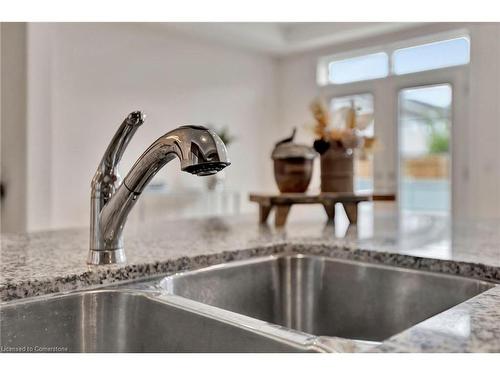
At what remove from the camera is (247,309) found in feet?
3.15

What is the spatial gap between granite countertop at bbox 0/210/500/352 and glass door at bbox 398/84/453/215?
3251 millimetres

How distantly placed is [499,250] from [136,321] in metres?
0.70

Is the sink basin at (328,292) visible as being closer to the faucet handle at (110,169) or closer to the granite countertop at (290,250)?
the granite countertop at (290,250)

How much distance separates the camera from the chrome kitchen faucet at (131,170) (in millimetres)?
621

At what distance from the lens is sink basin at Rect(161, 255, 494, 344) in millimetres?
844

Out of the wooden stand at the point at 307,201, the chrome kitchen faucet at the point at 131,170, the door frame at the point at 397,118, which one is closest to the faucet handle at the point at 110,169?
the chrome kitchen faucet at the point at 131,170

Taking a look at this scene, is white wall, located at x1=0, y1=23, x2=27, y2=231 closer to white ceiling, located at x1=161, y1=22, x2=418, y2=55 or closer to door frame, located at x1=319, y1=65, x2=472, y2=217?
white ceiling, located at x1=161, y1=22, x2=418, y2=55

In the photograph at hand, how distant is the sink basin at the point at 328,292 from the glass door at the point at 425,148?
388 centimetres

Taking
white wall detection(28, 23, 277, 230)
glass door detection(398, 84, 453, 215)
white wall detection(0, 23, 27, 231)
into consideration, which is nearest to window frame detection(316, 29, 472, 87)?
glass door detection(398, 84, 453, 215)

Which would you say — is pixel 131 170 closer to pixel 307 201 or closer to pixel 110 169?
pixel 110 169
